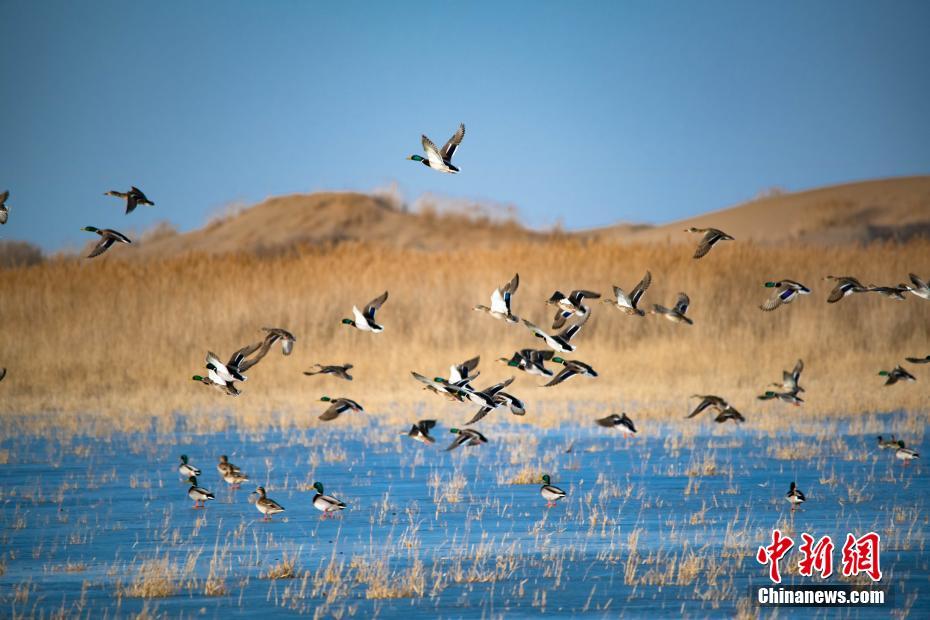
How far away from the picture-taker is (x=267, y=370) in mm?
26922

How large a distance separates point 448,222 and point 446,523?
226ft

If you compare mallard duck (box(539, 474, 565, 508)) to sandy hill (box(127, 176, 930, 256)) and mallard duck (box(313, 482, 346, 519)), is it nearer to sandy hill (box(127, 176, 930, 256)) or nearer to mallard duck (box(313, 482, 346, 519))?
mallard duck (box(313, 482, 346, 519))

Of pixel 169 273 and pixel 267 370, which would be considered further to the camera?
pixel 169 273

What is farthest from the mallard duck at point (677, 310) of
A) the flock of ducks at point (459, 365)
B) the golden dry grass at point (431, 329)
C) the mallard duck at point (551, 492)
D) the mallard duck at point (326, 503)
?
the golden dry grass at point (431, 329)

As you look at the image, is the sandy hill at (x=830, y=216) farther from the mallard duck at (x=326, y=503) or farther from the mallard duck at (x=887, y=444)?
the mallard duck at (x=326, y=503)

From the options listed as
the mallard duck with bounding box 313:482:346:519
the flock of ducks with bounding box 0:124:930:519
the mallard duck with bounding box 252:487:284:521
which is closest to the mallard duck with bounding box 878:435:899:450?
the flock of ducks with bounding box 0:124:930:519

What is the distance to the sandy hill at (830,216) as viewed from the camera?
64.4 m

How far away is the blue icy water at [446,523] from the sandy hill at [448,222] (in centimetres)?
5106

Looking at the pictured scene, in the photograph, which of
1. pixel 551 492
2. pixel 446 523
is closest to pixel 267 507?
pixel 446 523

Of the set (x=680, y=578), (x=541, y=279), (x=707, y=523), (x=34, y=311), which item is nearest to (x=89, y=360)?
(x=34, y=311)

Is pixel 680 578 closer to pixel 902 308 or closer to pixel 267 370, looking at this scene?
pixel 267 370

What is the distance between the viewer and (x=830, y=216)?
70.6 m

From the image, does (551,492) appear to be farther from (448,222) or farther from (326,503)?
(448,222)

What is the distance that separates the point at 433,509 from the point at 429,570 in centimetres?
298
